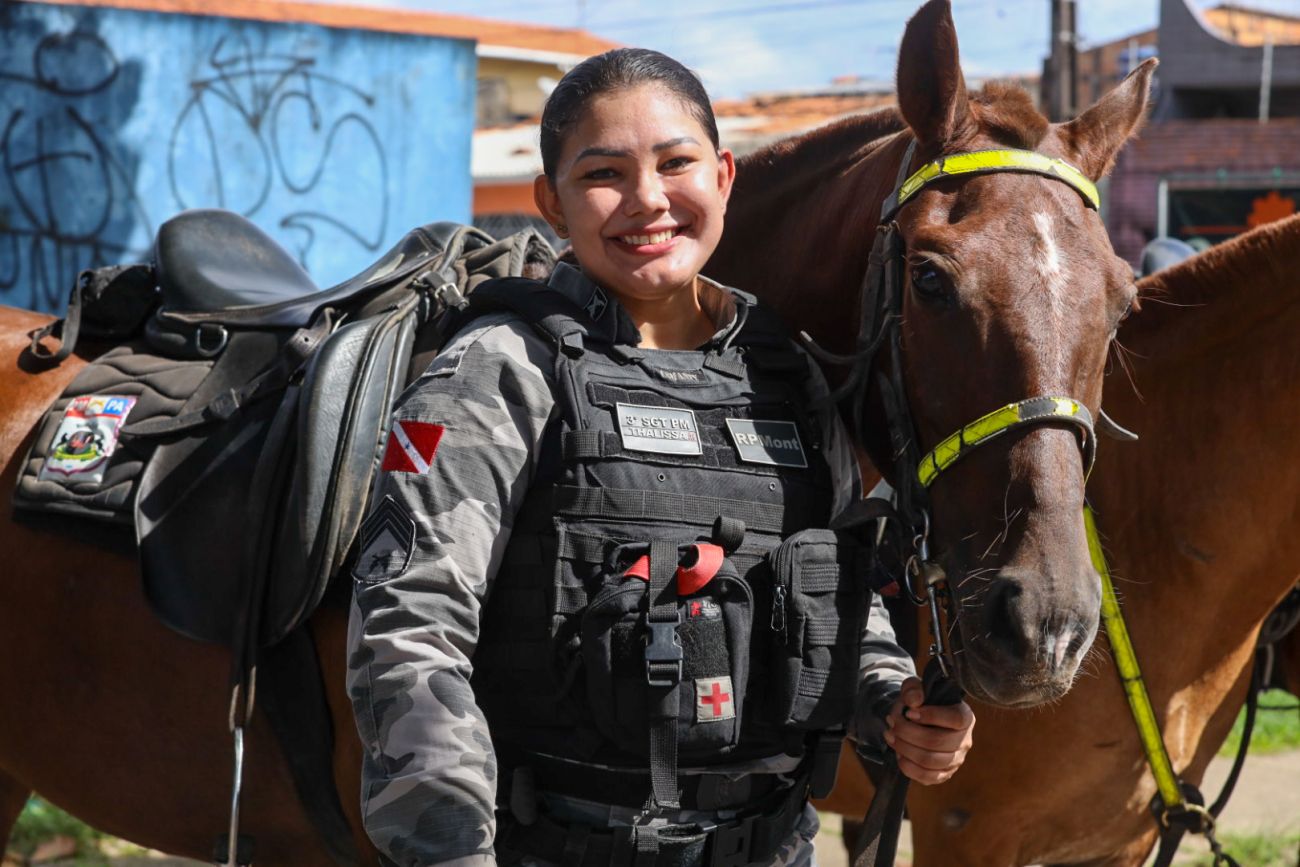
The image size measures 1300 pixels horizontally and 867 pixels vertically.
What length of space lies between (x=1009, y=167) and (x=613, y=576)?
86cm

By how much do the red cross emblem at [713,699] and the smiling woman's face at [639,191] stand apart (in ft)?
1.73

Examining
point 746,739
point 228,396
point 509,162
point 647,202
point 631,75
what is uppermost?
point 631,75

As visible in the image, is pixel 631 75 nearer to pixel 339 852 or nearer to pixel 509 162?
pixel 339 852

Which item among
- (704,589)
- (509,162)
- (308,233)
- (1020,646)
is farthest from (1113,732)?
(509,162)

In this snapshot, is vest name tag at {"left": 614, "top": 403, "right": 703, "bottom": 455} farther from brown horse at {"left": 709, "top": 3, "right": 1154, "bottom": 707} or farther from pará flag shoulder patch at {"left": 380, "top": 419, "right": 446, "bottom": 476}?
brown horse at {"left": 709, "top": 3, "right": 1154, "bottom": 707}

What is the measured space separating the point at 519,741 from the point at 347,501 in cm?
72

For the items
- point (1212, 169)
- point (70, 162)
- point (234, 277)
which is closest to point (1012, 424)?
point (234, 277)

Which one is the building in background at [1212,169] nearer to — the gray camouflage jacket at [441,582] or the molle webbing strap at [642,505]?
the molle webbing strap at [642,505]

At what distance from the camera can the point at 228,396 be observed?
2.39 metres

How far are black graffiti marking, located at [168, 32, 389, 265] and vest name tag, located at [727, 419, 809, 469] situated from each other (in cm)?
640

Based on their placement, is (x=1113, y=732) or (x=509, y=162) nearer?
(x=1113, y=732)

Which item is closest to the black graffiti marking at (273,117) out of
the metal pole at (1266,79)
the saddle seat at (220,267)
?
the saddle seat at (220,267)

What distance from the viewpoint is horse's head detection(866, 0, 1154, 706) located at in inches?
60.7

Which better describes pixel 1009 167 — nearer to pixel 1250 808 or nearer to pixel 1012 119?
pixel 1012 119
